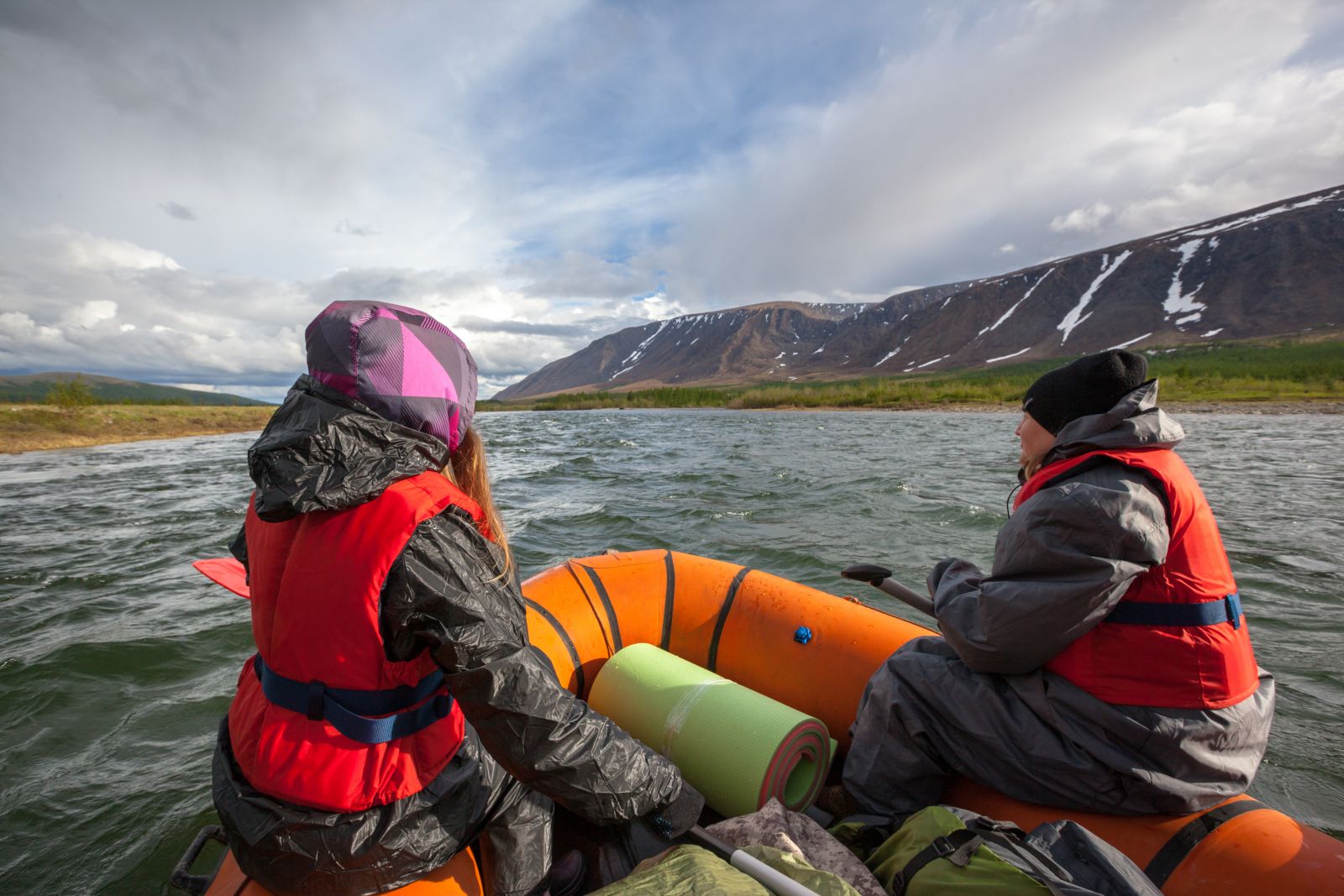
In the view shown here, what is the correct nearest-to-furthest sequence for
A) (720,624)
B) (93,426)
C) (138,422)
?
(720,624), (93,426), (138,422)

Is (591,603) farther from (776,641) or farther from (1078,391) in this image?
(1078,391)

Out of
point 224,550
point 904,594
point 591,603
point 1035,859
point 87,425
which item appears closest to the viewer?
point 1035,859

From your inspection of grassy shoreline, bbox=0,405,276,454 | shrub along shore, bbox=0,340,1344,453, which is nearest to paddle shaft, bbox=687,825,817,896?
grassy shoreline, bbox=0,405,276,454

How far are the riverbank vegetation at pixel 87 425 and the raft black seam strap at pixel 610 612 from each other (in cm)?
3286

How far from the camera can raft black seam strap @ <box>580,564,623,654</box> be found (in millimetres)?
3660

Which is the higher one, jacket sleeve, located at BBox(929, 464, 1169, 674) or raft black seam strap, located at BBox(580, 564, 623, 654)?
jacket sleeve, located at BBox(929, 464, 1169, 674)

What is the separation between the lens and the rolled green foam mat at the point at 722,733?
2547mm

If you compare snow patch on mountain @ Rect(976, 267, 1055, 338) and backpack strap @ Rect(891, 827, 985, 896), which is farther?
snow patch on mountain @ Rect(976, 267, 1055, 338)

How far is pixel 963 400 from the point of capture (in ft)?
144

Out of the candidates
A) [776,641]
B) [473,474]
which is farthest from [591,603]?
[473,474]

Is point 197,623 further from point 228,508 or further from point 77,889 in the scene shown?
point 228,508

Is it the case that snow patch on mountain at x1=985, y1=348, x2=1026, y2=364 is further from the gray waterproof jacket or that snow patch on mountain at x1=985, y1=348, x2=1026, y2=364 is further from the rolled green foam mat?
the gray waterproof jacket

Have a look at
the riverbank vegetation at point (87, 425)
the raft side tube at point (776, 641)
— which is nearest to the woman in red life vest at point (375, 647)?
the raft side tube at point (776, 641)

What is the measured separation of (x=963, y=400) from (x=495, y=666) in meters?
47.6
